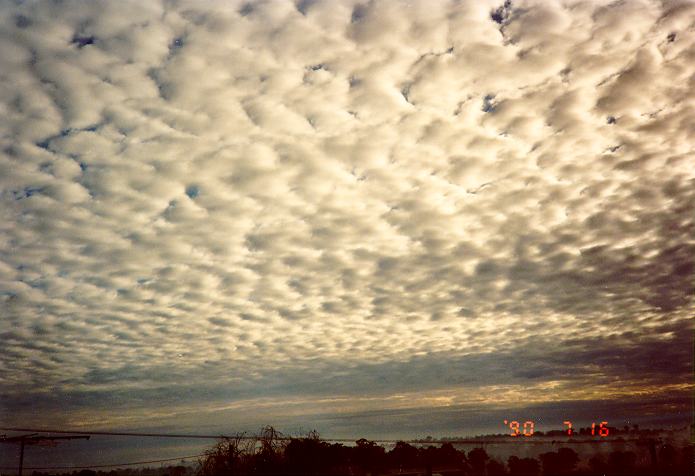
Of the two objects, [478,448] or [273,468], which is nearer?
[273,468]

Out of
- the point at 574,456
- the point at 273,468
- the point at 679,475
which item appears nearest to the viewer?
the point at 273,468

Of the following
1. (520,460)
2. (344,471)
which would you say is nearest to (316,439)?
(344,471)

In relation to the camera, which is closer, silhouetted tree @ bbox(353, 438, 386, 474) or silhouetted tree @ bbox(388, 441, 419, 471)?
silhouetted tree @ bbox(353, 438, 386, 474)

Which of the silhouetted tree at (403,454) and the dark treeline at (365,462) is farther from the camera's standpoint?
the silhouetted tree at (403,454)

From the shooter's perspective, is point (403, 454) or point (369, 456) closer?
point (369, 456)

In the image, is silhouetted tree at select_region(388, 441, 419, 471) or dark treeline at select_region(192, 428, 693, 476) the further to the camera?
silhouetted tree at select_region(388, 441, 419, 471)

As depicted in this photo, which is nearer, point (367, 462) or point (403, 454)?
point (367, 462)

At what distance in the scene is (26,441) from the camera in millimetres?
32031

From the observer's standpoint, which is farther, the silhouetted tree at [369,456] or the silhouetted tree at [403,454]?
the silhouetted tree at [403,454]

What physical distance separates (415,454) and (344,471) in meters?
12.4

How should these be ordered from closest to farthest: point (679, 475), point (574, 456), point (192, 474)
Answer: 1. point (192, 474)
2. point (679, 475)
3. point (574, 456)

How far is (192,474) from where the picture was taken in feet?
73.2

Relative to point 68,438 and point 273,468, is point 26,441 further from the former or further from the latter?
point 273,468

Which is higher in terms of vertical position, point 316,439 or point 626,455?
point 316,439
